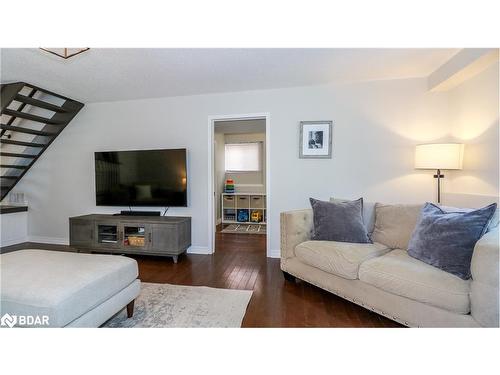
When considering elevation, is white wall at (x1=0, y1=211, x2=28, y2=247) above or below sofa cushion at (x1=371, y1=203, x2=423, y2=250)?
below

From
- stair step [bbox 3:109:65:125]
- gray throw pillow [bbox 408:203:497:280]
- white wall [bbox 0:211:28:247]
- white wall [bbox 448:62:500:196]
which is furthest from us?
white wall [bbox 0:211:28:247]

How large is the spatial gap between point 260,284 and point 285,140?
186 centimetres

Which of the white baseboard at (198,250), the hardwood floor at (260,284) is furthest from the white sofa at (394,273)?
the white baseboard at (198,250)

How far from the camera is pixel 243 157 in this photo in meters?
5.75

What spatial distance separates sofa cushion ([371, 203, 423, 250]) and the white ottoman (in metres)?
2.23

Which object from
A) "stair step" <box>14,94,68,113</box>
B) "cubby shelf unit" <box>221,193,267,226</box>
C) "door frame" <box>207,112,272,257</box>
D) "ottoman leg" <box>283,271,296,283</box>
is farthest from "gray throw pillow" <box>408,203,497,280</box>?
"stair step" <box>14,94,68,113</box>

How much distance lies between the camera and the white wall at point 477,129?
214 cm

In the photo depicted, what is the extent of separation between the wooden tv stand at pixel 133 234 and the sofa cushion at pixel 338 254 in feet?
5.47

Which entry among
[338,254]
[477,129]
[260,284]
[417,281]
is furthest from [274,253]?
[477,129]

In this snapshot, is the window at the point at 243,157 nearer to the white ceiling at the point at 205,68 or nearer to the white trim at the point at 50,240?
the white ceiling at the point at 205,68

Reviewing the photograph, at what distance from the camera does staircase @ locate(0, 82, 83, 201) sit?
3.39m

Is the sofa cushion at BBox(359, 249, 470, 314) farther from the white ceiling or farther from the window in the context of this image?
the window
